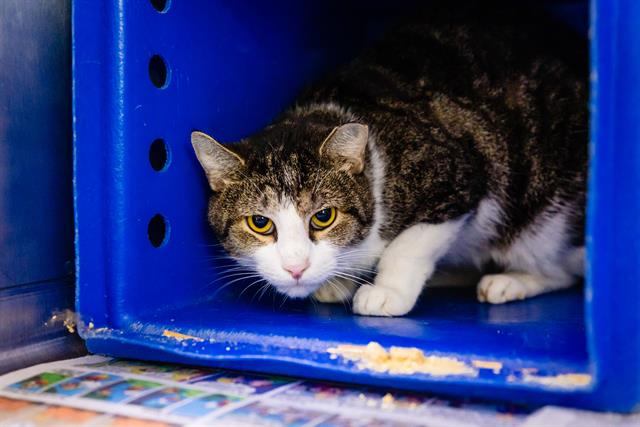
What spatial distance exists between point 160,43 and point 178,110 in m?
0.15

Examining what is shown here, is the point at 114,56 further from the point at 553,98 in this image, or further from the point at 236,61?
the point at 553,98

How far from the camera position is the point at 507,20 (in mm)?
1916

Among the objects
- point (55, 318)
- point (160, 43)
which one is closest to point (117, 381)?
point (55, 318)

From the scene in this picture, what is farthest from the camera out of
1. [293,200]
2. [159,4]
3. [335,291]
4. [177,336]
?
[335,291]

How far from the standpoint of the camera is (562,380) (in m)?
1.08

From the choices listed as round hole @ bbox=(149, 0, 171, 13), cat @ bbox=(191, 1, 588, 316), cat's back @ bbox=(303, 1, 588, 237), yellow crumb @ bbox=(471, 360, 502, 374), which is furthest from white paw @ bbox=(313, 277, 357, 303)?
round hole @ bbox=(149, 0, 171, 13)

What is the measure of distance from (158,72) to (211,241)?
0.43m

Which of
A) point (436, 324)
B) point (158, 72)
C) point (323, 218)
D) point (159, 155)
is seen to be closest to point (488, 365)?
point (436, 324)

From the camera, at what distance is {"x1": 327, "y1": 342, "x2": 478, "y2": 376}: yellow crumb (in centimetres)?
116

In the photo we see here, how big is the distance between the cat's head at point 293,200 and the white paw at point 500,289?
38 centimetres

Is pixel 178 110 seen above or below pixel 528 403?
above

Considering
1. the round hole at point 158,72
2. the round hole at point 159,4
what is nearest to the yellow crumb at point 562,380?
the round hole at point 158,72

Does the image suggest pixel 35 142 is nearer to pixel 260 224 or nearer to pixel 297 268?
pixel 260 224

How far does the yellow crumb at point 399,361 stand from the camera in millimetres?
1163
